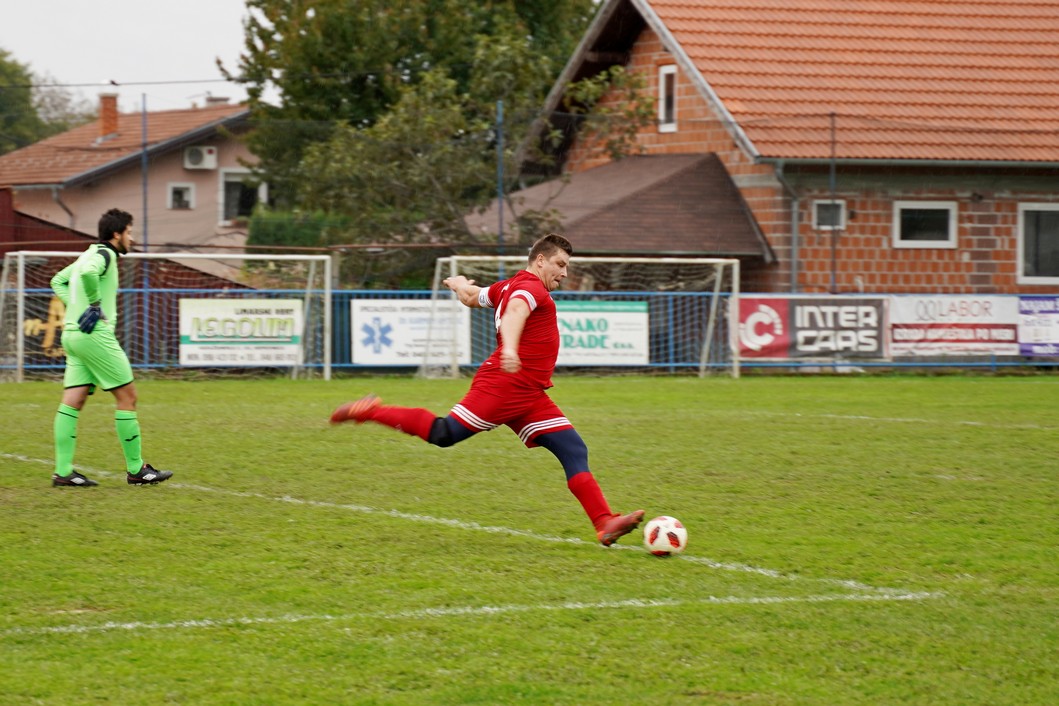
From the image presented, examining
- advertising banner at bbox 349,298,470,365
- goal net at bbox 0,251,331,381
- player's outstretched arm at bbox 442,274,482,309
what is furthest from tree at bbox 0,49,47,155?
player's outstretched arm at bbox 442,274,482,309

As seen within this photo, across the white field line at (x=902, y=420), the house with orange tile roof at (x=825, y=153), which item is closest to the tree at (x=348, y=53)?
the house with orange tile roof at (x=825, y=153)

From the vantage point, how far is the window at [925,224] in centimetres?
2569

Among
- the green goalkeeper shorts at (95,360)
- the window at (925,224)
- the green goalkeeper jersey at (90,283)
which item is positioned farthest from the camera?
the window at (925,224)

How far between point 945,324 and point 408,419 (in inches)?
651

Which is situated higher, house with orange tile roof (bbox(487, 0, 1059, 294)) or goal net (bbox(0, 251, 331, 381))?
house with orange tile roof (bbox(487, 0, 1059, 294))

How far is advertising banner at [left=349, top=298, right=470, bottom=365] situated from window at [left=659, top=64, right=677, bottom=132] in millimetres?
8403

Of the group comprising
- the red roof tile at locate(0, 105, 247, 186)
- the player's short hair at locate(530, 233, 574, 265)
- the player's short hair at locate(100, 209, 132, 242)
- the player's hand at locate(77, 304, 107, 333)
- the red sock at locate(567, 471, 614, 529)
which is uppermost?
the red roof tile at locate(0, 105, 247, 186)

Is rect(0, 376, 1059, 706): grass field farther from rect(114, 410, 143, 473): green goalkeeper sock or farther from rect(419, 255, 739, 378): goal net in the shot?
rect(419, 255, 739, 378): goal net

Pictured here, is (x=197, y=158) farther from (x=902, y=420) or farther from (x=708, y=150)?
(x=902, y=420)

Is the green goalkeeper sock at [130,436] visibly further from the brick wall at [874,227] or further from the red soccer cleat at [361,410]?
the brick wall at [874,227]

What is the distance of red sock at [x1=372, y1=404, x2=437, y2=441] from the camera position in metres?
7.55

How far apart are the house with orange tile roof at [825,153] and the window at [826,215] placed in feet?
0.08

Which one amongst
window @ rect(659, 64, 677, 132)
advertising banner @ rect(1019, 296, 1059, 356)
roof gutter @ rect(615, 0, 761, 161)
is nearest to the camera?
advertising banner @ rect(1019, 296, 1059, 356)

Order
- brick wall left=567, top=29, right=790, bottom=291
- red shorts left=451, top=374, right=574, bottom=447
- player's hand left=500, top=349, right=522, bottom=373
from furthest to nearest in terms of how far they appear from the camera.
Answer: brick wall left=567, top=29, right=790, bottom=291
red shorts left=451, top=374, right=574, bottom=447
player's hand left=500, top=349, right=522, bottom=373
